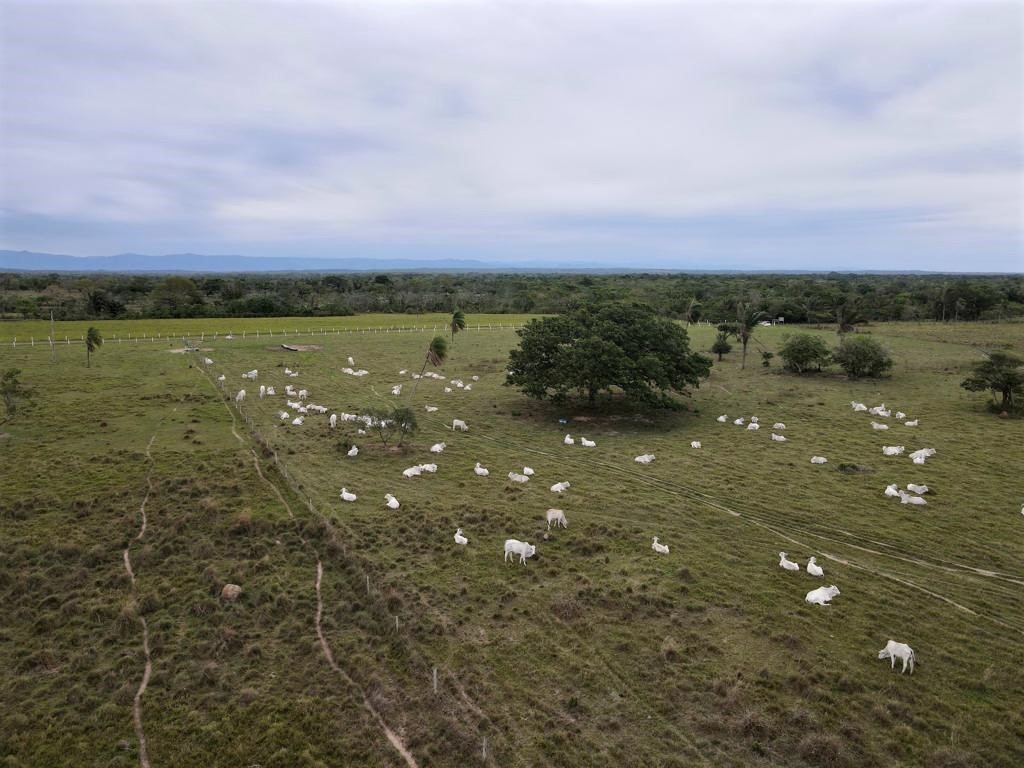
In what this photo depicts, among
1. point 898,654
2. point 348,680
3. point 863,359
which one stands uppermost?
point 863,359

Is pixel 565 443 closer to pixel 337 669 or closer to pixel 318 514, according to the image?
pixel 318 514

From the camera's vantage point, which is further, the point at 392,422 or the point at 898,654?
the point at 392,422

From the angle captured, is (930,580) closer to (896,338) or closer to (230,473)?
(230,473)

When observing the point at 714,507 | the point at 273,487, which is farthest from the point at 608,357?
the point at 273,487

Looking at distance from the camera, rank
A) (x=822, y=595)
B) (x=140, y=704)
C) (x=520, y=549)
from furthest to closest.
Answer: (x=520, y=549), (x=822, y=595), (x=140, y=704)

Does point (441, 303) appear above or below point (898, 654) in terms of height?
above

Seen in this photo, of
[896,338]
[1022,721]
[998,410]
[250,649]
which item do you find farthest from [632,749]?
[896,338]

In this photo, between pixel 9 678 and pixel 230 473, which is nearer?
pixel 9 678

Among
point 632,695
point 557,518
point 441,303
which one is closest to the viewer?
point 632,695

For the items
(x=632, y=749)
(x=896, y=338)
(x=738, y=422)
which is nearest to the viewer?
(x=632, y=749)
